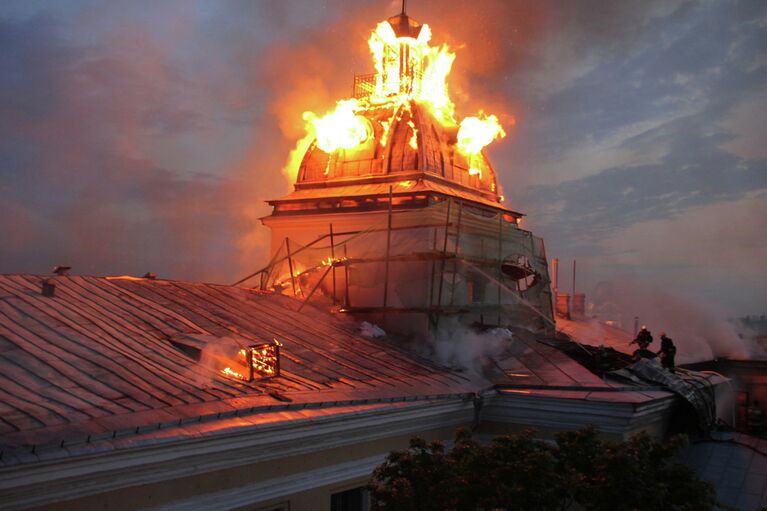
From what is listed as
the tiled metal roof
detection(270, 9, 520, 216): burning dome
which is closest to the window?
the tiled metal roof

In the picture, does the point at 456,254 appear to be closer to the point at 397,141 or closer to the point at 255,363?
the point at 397,141

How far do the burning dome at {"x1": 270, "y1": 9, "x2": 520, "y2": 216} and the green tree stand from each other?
10877 millimetres

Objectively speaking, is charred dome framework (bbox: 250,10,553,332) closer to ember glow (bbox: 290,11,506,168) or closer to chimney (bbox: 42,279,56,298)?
ember glow (bbox: 290,11,506,168)

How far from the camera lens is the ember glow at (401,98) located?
68.6ft

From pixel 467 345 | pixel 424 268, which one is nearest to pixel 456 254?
pixel 424 268

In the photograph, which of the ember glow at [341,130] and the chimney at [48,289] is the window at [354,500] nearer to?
the chimney at [48,289]

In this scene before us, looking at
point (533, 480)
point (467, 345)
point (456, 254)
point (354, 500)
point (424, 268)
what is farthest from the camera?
point (424, 268)

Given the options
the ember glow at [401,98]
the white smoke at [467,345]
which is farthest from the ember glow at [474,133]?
the white smoke at [467,345]

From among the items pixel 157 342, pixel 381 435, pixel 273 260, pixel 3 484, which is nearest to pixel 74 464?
pixel 3 484

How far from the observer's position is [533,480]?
783 centimetres

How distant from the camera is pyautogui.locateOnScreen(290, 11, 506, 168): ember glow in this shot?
20922mm

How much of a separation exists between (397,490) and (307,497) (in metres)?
2.45

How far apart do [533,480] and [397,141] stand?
13.6 meters

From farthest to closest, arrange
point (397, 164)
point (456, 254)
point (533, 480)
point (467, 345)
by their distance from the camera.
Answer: point (397, 164)
point (456, 254)
point (467, 345)
point (533, 480)
